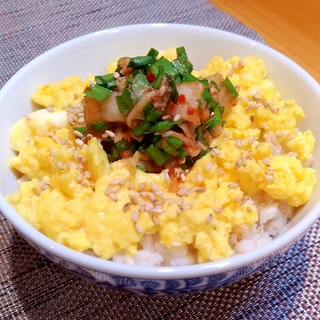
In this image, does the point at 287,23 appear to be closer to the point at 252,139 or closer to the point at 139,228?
the point at 252,139

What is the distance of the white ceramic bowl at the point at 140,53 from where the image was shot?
108cm

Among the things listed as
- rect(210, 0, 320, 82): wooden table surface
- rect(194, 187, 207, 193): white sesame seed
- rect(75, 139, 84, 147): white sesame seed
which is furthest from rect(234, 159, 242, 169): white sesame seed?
rect(210, 0, 320, 82): wooden table surface

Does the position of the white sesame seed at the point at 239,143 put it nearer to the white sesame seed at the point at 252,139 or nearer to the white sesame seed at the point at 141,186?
the white sesame seed at the point at 252,139

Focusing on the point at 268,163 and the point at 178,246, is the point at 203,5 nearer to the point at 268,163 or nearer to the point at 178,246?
the point at 268,163

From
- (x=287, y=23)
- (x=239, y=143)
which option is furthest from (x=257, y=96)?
(x=287, y=23)

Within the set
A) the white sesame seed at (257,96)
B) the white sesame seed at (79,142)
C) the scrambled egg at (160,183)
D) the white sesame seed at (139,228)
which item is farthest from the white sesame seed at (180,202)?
the white sesame seed at (257,96)

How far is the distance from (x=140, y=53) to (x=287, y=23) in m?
1.06

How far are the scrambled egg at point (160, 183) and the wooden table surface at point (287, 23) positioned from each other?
33.1 inches

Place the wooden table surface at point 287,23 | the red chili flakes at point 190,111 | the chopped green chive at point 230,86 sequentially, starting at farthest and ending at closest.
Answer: the wooden table surface at point 287,23 < the chopped green chive at point 230,86 < the red chili flakes at point 190,111

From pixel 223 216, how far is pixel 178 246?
0.45ft

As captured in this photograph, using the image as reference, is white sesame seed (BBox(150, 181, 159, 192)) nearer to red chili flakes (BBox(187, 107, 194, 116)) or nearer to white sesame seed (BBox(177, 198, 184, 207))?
white sesame seed (BBox(177, 198, 184, 207))

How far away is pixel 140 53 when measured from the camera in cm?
174

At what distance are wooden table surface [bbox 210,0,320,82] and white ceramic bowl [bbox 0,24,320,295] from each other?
64 centimetres

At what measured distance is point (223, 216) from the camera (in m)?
1.19
